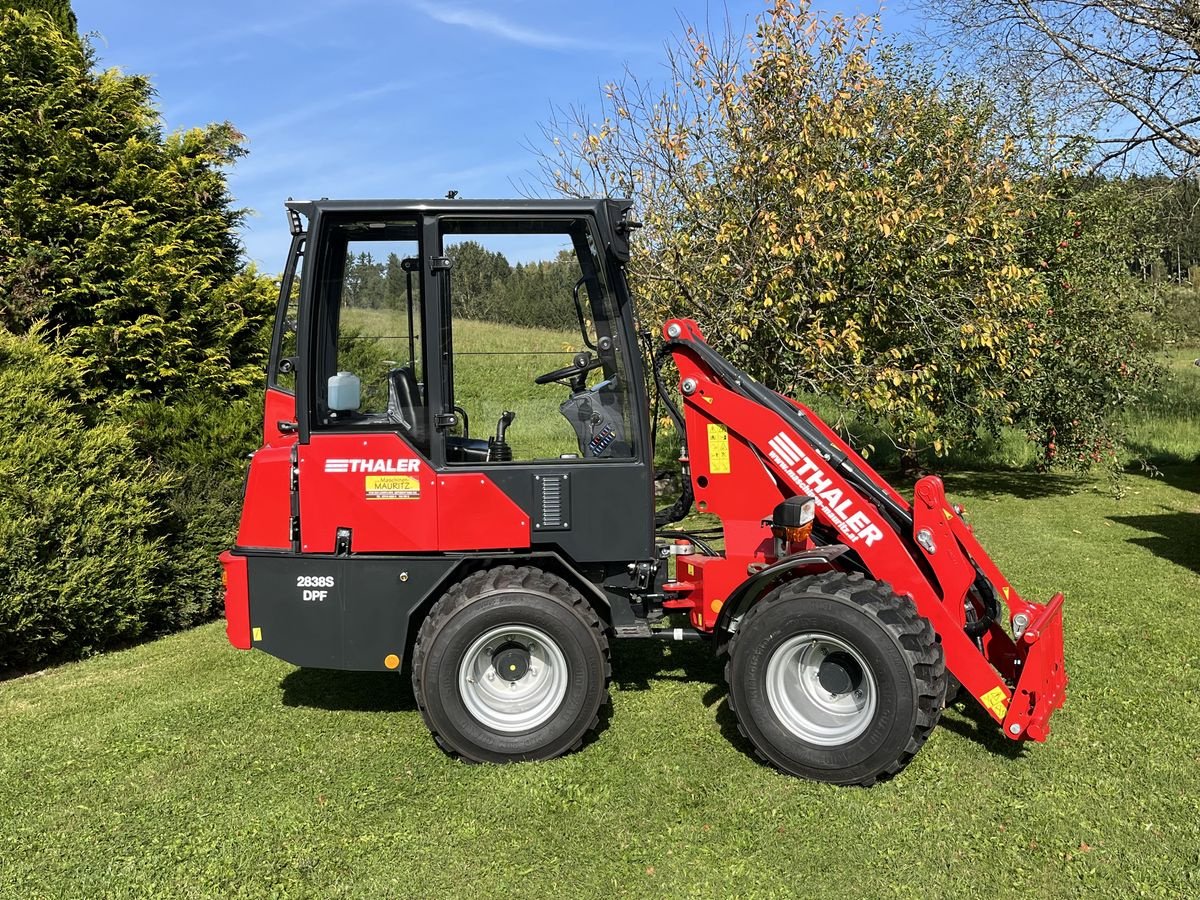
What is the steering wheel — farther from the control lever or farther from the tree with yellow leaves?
the tree with yellow leaves

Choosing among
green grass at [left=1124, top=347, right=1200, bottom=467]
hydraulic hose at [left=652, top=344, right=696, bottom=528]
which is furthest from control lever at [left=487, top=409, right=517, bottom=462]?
green grass at [left=1124, top=347, right=1200, bottom=467]

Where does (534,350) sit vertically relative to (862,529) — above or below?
above

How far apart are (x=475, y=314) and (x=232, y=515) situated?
3743mm

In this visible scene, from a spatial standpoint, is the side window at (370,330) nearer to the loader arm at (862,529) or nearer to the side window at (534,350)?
the side window at (534,350)

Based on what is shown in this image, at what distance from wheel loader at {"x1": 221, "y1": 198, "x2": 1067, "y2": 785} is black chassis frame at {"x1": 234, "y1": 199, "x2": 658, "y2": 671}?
10mm

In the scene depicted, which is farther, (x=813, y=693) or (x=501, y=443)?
(x=501, y=443)

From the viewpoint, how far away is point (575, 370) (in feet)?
13.6

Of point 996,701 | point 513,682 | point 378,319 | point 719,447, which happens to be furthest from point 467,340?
point 996,701

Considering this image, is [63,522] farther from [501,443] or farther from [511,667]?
[511,667]

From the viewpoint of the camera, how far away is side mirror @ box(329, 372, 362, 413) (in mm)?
3998

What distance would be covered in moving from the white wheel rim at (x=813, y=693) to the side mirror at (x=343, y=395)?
2197 millimetres

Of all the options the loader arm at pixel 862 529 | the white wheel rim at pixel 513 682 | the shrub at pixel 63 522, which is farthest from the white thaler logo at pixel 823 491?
the shrub at pixel 63 522

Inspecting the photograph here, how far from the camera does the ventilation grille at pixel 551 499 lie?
156 inches

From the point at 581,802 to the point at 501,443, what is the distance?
1616 mm
